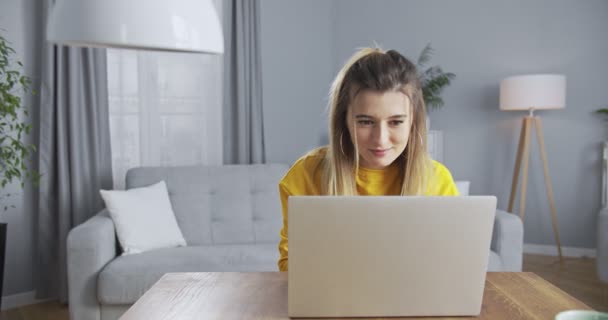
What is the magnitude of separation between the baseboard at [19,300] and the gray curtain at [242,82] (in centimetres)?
148

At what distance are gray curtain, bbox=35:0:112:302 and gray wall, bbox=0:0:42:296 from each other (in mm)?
77

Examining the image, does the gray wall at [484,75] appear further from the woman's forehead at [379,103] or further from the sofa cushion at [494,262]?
the woman's forehead at [379,103]

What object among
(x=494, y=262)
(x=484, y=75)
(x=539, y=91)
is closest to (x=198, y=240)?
(x=494, y=262)

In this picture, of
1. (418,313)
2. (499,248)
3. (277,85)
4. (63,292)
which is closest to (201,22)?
(418,313)

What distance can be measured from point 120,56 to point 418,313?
303cm

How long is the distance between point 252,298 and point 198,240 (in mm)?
2061

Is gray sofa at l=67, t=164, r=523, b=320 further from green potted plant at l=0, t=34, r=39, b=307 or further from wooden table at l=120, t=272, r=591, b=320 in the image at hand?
wooden table at l=120, t=272, r=591, b=320

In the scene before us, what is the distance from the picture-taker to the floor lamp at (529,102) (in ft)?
12.8

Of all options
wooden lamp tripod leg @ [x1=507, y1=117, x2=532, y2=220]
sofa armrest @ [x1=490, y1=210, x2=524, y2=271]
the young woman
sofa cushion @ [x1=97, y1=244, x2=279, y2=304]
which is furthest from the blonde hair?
wooden lamp tripod leg @ [x1=507, y1=117, x2=532, y2=220]

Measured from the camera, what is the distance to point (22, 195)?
3086mm

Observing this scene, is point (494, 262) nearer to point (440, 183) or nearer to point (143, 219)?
point (440, 183)

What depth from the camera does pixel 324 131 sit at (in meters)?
4.84

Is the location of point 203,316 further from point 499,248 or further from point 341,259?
point 499,248

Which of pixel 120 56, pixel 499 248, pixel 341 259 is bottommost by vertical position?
pixel 499 248
